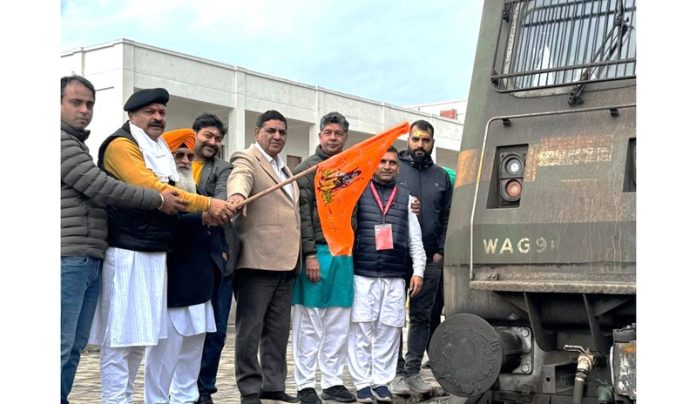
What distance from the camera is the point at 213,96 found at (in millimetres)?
26438

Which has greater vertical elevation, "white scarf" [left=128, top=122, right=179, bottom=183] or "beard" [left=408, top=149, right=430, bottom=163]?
"beard" [left=408, top=149, right=430, bottom=163]

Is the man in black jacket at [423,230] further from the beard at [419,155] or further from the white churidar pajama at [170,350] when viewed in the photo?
the white churidar pajama at [170,350]

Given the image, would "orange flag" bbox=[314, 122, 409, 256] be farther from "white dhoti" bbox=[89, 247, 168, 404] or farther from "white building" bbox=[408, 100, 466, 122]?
"white building" bbox=[408, 100, 466, 122]

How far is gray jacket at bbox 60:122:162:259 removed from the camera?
207 inches

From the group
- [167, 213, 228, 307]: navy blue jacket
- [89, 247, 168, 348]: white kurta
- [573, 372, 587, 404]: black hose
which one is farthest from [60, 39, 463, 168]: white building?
[573, 372, 587, 404]: black hose

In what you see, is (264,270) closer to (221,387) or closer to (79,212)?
(79,212)

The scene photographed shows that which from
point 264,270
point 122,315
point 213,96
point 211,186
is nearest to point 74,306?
point 122,315

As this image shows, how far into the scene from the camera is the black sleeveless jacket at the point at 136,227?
5.62 m

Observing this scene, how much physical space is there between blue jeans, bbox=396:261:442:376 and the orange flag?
1502 millimetres

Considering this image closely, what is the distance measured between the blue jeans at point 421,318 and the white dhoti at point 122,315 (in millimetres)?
2881

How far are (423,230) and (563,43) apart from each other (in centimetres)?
262

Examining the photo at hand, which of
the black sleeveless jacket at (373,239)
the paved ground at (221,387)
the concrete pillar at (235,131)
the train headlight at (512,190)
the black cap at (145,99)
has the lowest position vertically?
the paved ground at (221,387)

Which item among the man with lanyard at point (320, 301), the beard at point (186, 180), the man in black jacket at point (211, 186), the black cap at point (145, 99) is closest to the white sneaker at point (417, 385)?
the man with lanyard at point (320, 301)
